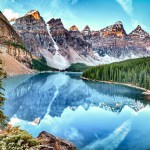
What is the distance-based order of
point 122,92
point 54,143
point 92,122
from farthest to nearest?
point 122,92
point 92,122
point 54,143

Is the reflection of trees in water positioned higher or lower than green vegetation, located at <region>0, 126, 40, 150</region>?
lower

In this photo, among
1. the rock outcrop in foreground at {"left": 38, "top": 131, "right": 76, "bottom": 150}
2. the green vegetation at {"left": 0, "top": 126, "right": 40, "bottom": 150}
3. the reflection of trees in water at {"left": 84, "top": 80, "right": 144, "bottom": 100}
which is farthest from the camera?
the reflection of trees in water at {"left": 84, "top": 80, "right": 144, "bottom": 100}

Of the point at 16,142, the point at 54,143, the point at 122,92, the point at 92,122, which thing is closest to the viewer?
the point at 16,142

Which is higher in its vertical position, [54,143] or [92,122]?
[54,143]

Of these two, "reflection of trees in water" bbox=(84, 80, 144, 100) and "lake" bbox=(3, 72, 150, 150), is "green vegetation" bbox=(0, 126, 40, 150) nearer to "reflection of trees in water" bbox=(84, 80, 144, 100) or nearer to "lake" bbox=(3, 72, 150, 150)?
"lake" bbox=(3, 72, 150, 150)

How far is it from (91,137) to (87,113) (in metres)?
29.5

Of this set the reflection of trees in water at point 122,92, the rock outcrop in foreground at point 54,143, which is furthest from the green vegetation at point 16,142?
the reflection of trees in water at point 122,92

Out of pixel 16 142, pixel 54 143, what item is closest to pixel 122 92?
pixel 54 143

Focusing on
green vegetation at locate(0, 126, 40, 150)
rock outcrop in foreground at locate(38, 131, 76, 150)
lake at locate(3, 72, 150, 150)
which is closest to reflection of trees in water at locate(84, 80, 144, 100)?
lake at locate(3, 72, 150, 150)

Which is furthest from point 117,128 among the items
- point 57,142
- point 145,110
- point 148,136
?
point 57,142

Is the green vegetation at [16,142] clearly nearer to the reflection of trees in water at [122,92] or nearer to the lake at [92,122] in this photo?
the lake at [92,122]

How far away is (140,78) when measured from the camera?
172125 millimetres

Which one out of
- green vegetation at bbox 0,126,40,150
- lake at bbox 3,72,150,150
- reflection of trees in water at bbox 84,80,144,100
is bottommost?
lake at bbox 3,72,150,150

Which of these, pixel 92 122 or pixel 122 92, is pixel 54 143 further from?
pixel 122 92
